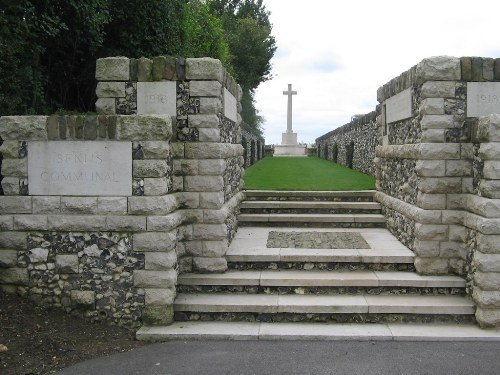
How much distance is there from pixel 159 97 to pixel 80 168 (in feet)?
5.14

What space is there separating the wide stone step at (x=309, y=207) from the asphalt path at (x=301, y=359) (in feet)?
14.7

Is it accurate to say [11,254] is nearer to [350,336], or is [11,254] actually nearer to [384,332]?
[350,336]

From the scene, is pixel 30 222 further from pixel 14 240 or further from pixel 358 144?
pixel 358 144

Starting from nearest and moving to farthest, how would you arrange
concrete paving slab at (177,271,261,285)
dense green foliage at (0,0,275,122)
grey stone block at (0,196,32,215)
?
1. grey stone block at (0,196,32,215)
2. concrete paving slab at (177,271,261,285)
3. dense green foliage at (0,0,275,122)

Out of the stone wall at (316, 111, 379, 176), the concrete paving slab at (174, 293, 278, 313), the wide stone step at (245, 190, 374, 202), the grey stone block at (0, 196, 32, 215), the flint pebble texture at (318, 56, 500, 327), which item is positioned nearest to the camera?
the grey stone block at (0, 196, 32, 215)

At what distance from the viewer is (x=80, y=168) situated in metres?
6.25

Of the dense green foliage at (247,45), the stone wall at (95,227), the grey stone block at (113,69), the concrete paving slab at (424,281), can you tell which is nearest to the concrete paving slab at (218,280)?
the stone wall at (95,227)

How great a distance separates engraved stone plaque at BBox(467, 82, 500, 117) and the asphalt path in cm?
324

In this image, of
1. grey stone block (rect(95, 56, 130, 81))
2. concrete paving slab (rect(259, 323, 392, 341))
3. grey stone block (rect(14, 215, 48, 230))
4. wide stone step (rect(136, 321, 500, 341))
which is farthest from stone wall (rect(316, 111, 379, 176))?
grey stone block (rect(14, 215, 48, 230))

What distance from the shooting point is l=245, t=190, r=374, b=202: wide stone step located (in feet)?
34.6

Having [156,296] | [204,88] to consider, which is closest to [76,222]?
[156,296]

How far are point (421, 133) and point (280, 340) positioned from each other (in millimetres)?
3674

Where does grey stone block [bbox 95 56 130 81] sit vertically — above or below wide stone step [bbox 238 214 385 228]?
above

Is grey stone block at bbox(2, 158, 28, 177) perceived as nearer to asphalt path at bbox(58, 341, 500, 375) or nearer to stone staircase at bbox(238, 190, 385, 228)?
asphalt path at bbox(58, 341, 500, 375)
